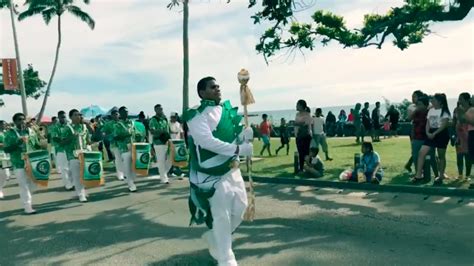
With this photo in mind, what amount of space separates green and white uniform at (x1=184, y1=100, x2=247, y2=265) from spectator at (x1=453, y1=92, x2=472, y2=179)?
20.0ft

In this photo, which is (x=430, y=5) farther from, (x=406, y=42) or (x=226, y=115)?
(x=226, y=115)

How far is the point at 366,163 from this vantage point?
10211 mm

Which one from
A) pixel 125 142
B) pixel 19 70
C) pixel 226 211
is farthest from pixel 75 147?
pixel 19 70

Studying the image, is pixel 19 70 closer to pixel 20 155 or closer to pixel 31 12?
pixel 31 12

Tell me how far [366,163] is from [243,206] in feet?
19.6

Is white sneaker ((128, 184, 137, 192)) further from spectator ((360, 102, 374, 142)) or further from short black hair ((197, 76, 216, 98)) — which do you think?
spectator ((360, 102, 374, 142))

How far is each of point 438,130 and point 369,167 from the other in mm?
1550

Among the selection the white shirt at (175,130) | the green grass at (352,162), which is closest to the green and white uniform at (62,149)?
the white shirt at (175,130)

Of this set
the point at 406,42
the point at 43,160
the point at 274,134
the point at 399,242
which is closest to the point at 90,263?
the point at 399,242

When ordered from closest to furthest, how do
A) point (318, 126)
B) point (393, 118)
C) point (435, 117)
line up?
point (435, 117), point (318, 126), point (393, 118)

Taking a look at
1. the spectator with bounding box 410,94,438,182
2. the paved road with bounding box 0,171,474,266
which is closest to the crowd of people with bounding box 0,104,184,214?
the paved road with bounding box 0,171,474,266

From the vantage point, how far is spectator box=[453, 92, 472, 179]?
31.3ft

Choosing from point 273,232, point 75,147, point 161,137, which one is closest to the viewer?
point 273,232

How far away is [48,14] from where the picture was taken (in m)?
37.2
